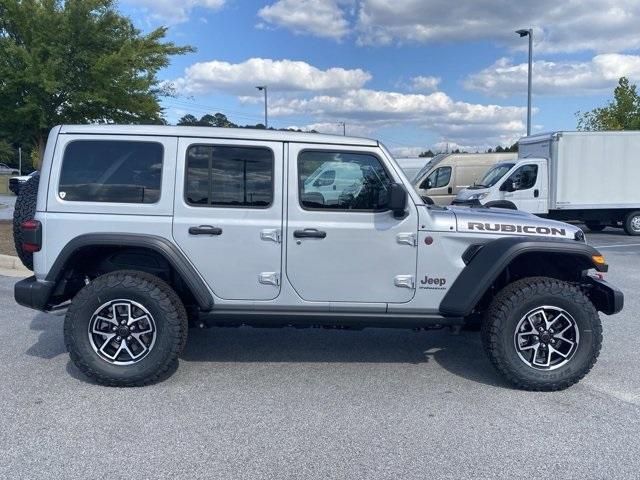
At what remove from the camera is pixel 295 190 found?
4.91m

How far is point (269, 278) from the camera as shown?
492 cm

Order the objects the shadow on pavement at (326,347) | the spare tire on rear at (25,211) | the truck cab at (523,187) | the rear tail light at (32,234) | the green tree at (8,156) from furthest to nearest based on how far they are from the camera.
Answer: the green tree at (8,156) < the truck cab at (523,187) < the shadow on pavement at (326,347) < the spare tire on rear at (25,211) < the rear tail light at (32,234)

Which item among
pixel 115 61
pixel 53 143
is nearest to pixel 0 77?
pixel 115 61

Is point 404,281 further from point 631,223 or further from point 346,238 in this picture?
point 631,223

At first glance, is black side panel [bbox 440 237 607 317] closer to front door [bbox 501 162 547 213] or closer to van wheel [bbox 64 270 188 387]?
van wheel [bbox 64 270 188 387]

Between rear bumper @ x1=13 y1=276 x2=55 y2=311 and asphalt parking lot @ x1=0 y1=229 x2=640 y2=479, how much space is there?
0.63m

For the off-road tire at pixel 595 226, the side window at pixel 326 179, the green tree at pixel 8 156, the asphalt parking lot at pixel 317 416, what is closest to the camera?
the asphalt parking lot at pixel 317 416

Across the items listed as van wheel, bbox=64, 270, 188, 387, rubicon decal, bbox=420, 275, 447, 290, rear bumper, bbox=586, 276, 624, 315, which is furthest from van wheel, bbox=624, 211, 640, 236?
van wheel, bbox=64, 270, 188, 387

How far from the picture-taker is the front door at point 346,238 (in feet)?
16.0

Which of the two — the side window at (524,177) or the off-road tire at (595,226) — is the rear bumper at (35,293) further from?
the off-road tire at (595,226)

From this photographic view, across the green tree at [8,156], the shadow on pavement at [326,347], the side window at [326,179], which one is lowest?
the shadow on pavement at [326,347]

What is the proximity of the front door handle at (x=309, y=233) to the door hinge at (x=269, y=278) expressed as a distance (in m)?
0.35

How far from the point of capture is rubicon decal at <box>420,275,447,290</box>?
4.92 m

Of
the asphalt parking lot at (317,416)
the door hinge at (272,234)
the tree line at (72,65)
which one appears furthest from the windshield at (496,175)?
the door hinge at (272,234)
